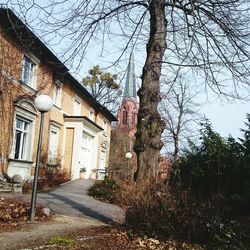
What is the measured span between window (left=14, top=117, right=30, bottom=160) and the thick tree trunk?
37.1 ft

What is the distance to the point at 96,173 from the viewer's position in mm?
32312

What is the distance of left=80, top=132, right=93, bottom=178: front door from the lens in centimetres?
2830

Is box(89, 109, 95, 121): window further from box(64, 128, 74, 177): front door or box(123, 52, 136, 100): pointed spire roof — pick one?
box(123, 52, 136, 100): pointed spire roof

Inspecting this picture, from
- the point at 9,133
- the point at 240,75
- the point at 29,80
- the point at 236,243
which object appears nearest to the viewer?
the point at 236,243

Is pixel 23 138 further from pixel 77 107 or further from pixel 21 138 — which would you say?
pixel 77 107

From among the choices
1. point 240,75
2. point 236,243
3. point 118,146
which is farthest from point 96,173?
point 236,243

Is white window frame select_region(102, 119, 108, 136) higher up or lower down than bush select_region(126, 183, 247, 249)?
higher up

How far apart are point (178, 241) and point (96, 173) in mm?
25885

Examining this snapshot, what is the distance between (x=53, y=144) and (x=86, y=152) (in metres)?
5.69

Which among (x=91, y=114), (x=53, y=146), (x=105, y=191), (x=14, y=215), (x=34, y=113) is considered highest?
(x=91, y=114)

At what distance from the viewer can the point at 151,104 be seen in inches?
348

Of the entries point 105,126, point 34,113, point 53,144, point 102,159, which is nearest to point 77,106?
point 53,144

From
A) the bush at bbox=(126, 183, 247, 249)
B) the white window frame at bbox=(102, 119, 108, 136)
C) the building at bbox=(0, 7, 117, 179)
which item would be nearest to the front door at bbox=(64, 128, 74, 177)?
the building at bbox=(0, 7, 117, 179)

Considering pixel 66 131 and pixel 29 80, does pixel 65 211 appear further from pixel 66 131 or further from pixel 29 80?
pixel 66 131
